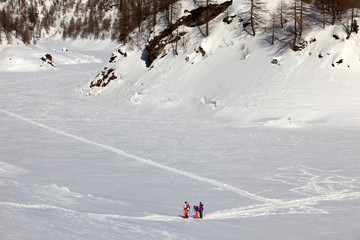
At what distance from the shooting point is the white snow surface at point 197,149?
1069 cm

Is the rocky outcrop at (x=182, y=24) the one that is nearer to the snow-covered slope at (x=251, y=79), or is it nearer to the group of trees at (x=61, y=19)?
the snow-covered slope at (x=251, y=79)

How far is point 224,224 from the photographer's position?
11039mm

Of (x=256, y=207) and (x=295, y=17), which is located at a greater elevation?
(x=295, y=17)

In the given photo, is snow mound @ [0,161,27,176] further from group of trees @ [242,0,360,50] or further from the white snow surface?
group of trees @ [242,0,360,50]

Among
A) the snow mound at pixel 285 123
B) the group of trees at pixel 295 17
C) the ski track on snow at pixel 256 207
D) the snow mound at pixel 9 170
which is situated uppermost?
the group of trees at pixel 295 17

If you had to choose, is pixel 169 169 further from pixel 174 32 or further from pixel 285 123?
pixel 174 32

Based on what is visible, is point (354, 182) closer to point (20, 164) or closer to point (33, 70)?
point (20, 164)

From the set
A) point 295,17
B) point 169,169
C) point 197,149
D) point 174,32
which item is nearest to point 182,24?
point 174,32

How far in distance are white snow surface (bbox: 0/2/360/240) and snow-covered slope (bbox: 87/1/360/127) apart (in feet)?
0.45

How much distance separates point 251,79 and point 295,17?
24.6 ft

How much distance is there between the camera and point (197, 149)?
71.4 ft

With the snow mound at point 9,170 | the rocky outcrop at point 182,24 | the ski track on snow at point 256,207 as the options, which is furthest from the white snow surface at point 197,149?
the rocky outcrop at point 182,24

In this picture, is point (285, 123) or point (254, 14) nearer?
point (285, 123)

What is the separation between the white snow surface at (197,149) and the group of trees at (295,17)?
1.53 metres
